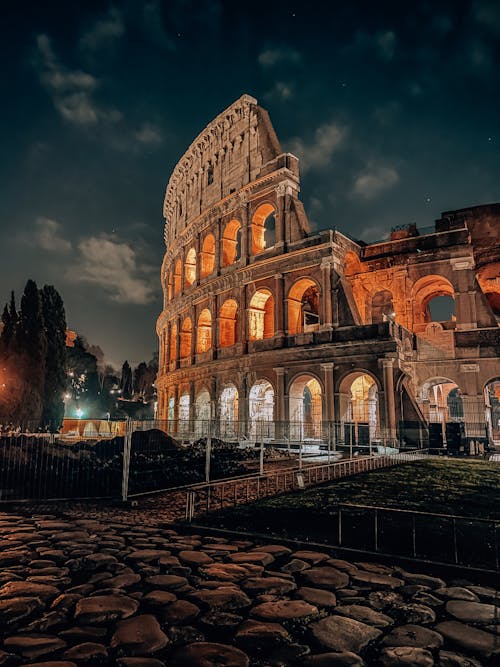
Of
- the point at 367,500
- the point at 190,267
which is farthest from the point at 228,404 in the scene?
the point at 367,500

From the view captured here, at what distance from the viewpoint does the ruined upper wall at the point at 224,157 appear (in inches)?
1088

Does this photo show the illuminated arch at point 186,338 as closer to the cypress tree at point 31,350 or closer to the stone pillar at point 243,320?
the stone pillar at point 243,320

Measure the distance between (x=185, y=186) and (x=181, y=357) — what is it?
1392cm

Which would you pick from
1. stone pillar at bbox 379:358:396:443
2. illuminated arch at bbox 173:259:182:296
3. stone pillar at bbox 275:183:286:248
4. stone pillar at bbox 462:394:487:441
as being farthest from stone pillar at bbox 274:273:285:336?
illuminated arch at bbox 173:259:182:296

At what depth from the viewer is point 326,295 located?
22.5 meters

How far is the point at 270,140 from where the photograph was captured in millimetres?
27359

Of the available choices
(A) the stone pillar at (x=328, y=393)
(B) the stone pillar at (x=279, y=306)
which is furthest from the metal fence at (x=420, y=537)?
(B) the stone pillar at (x=279, y=306)

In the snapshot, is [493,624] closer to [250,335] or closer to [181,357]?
[250,335]

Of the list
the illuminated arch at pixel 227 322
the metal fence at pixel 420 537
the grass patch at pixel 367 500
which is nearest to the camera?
the metal fence at pixel 420 537

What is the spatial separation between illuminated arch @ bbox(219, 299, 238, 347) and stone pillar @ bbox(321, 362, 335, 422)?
25.5 ft

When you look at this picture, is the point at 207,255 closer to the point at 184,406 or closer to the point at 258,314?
the point at 258,314

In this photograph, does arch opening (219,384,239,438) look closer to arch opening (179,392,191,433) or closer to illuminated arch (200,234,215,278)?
arch opening (179,392,191,433)

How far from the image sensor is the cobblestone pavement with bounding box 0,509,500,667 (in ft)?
8.07

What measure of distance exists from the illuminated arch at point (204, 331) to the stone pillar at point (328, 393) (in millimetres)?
10541
